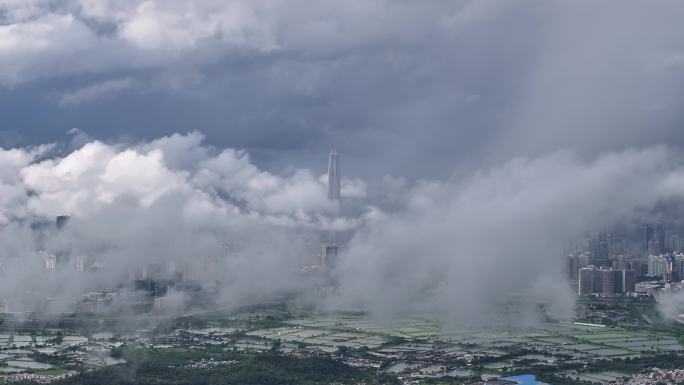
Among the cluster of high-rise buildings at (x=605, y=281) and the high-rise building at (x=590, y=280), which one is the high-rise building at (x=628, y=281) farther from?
the high-rise building at (x=590, y=280)

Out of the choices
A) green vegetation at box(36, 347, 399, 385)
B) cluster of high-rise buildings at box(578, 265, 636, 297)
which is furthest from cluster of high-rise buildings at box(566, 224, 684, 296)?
green vegetation at box(36, 347, 399, 385)

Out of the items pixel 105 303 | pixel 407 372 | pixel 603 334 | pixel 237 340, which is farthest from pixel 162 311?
pixel 603 334

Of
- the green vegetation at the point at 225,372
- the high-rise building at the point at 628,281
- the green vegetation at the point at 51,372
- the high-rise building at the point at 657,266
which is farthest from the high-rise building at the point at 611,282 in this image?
the green vegetation at the point at 51,372

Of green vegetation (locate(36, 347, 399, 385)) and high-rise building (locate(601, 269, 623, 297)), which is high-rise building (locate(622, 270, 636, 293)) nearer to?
high-rise building (locate(601, 269, 623, 297))

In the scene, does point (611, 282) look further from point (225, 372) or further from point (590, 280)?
point (225, 372)

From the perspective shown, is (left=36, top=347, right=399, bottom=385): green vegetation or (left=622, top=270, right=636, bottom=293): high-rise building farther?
(left=622, top=270, right=636, bottom=293): high-rise building

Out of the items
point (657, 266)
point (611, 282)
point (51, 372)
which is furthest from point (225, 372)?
point (657, 266)

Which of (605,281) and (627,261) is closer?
(605,281)

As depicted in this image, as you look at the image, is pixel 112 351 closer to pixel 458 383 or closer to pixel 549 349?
pixel 458 383

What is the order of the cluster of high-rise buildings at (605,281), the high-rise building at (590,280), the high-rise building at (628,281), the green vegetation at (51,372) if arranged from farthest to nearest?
the high-rise building at (628,281) < the cluster of high-rise buildings at (605,281) < the high-rise building at (590,280) < the green vegetation at (51,372)

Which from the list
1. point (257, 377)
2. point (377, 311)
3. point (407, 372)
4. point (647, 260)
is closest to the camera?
point (257, 377)

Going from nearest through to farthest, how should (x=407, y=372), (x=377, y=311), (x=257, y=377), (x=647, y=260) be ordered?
(x=257, y=377) < (x=407, y=372) < (x=377, y=311) < (x=647, y=260)
